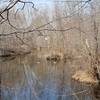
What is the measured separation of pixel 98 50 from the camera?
44.8 feet

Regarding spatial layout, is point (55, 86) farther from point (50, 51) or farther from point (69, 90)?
point (50, 51)

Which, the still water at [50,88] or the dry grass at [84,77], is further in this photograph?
the dry grass at [84,77]

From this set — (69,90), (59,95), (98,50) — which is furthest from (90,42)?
(59,95)

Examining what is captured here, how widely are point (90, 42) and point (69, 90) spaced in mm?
2946

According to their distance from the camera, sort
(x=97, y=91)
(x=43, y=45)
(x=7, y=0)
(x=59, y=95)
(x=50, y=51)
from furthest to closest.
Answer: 1. (x=43, y=45)
2. (x=50, y=51)
3. (x=97, y=91)
4. (x=59, y=95)
5. (x=7, y=0)

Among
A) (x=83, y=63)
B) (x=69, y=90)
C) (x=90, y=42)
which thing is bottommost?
(x=69, y=90)

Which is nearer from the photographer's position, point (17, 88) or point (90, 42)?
point (17, 88)

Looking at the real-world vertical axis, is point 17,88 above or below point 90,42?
below

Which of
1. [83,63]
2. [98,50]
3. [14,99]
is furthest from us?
[83,63]

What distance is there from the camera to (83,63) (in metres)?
15.3

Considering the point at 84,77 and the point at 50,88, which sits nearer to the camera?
the point at 50,88

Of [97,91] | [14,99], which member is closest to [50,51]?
[97,91]

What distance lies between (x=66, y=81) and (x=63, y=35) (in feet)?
37.0

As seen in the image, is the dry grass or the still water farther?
the dry grass
